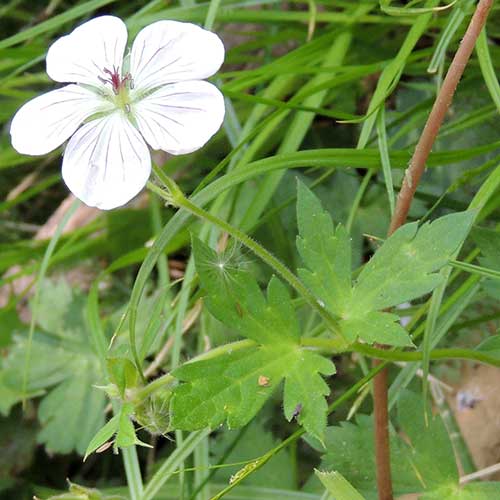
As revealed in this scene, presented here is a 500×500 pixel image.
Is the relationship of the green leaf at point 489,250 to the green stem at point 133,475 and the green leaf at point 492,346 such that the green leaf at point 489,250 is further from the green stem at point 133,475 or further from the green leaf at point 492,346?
the green stem at point 133,475

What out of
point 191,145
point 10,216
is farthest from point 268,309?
point 10,216

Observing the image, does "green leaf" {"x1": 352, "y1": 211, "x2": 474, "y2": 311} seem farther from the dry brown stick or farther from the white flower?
the white flower

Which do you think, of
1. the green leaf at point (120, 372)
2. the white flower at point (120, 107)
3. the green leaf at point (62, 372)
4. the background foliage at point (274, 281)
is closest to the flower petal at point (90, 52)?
the white flower at point (120, 107)

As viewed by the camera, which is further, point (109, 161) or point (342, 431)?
point (342, 431)

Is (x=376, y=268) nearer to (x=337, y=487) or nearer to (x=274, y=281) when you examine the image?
(x=274, y=281)

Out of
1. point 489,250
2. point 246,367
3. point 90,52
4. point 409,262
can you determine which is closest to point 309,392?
A: point 246,367

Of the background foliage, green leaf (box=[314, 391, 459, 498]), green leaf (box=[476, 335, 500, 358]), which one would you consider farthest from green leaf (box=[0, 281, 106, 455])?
green leaf (box=[476, 335, 500, 358])

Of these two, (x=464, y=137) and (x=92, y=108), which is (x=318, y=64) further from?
(x=92, y=108)
